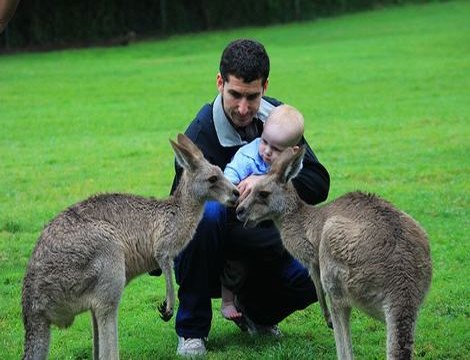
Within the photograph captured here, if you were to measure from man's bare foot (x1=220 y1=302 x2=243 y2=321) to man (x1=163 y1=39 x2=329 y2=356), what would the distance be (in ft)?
0.30

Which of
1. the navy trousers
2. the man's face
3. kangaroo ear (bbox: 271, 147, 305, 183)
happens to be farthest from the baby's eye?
the man's face

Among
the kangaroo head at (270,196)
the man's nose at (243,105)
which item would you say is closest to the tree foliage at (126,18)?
the man's nose at (243,105)

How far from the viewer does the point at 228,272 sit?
20.9 ft

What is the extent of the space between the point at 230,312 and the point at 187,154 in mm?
1206

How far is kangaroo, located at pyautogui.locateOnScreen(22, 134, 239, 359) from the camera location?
17.2 ft

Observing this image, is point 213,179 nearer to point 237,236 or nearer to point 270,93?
point 237,236

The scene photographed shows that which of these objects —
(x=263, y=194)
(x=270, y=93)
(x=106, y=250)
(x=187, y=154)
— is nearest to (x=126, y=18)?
(x=270, y=93)

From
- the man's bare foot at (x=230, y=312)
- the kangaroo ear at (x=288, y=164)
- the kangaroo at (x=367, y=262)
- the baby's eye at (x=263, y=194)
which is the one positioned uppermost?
the kangaroo ear at (x=288, y=164)

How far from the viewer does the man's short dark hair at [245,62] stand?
5.92 m

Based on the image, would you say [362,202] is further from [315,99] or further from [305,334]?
[315,99]

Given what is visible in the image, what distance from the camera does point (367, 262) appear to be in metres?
5.11

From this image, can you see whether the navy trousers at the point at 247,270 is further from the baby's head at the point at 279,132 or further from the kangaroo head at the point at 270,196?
the baby's head at the point at 279,132

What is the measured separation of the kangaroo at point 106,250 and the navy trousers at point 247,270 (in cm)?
17

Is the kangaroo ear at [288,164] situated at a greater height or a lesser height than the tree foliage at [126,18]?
greater
